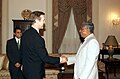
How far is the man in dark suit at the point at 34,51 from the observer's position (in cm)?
321

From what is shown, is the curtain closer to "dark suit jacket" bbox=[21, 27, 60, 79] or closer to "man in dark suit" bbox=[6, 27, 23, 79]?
"man in dark suit" bbox=[6, 27, 23, 79]

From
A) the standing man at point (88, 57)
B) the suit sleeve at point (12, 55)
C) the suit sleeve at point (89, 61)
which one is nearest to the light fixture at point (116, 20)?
the suit sleeve at point (12, 55)

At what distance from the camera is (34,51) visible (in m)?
3.23

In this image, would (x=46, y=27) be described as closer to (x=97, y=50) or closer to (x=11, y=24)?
(x=11, y=24)

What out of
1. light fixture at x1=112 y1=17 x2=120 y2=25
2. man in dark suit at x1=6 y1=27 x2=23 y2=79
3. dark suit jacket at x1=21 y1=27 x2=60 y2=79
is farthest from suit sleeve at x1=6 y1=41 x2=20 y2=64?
light fixture at x1=112 y1=17 x2=120 y2=25

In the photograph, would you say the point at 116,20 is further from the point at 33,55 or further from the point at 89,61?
the point at 33,55

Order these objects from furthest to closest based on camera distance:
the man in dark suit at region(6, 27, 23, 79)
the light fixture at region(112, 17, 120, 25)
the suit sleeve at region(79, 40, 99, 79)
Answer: the light fixture at region(112, 17, 120, 25) → the man in dark suit at region(6, 27, 23, 79) → the suit sleeve at region(79, 40, 99, 79)

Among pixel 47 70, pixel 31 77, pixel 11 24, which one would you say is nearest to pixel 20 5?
pixel 11 24

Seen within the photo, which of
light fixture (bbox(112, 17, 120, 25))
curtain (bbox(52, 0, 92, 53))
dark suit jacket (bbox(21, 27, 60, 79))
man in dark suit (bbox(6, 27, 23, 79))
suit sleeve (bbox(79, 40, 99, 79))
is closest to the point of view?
dark suit jacket (bbox(21, 27, 60, 79))

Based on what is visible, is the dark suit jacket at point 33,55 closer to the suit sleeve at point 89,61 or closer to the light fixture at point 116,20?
the suit sleeve at point 89,61

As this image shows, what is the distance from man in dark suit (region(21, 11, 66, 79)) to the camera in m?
3.21

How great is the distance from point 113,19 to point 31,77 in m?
7.05

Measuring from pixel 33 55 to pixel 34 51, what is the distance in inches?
2.1

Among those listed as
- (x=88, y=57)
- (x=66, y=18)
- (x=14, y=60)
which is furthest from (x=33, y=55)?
(x=66, y=18)
